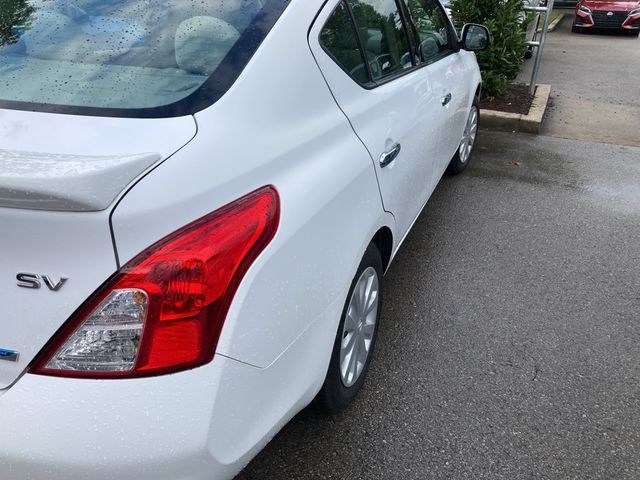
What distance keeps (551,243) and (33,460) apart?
3532 mm

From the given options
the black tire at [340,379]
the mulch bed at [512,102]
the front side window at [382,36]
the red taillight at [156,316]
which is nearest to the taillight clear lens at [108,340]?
the red taillight at [156,316]

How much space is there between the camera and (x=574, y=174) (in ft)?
17.2

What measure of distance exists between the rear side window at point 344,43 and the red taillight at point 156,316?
1.00 meters

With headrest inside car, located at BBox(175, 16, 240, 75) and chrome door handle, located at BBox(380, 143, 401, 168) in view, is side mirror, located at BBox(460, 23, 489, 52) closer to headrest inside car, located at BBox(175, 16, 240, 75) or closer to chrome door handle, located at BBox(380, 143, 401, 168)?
chrome door handle, located at BBox(380, 143, 401, 168)

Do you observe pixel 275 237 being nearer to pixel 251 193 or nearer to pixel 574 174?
pixel 251 193

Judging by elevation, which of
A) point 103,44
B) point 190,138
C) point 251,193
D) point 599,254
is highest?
point 103,44

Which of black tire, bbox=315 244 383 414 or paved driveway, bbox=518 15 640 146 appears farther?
paved driveway, bbox=518 15 640 146

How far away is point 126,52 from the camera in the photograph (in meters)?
1.74

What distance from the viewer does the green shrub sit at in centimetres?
679

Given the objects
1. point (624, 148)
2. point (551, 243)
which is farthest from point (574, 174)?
point (551, 243)

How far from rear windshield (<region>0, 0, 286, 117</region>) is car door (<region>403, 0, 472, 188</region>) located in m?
1.63

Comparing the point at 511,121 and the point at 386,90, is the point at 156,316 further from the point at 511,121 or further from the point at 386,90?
the point at 511,121

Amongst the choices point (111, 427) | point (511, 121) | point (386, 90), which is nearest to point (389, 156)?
point (386, 90)

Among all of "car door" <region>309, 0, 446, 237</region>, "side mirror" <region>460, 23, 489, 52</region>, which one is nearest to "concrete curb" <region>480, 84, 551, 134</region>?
"side mirror" <region>460, 23, 489, 52</region>
